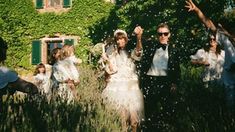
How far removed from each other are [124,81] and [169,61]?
73cm

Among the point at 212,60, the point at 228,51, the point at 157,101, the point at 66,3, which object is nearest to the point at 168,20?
the point at 66,3

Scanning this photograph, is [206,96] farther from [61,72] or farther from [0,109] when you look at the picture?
[61,72]

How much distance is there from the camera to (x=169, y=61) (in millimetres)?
5707

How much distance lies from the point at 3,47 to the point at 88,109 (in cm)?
132

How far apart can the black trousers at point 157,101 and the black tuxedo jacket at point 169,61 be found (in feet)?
0.33

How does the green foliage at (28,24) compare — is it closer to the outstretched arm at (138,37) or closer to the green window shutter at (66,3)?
the green window shutter at (66,3)

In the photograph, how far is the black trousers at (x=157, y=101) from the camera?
584 cm

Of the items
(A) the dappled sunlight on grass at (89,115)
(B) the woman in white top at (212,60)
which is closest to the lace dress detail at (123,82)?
(A) the dappled sunlight on grass at (89,115)

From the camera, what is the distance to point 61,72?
7879 mm

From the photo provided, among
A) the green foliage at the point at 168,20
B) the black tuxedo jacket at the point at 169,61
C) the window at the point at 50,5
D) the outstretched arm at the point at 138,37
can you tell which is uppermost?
the window at the point at 50,5

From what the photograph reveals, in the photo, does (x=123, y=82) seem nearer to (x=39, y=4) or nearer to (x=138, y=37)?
(x=138, y=37)

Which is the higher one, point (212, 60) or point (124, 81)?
point (212, 60)

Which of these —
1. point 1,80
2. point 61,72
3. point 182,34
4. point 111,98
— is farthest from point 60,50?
point 182,34

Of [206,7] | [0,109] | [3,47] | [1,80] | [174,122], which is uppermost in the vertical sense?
[206,7]
